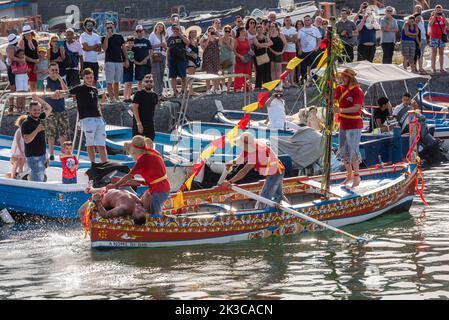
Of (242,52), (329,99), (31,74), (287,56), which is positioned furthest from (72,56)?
(329,99)

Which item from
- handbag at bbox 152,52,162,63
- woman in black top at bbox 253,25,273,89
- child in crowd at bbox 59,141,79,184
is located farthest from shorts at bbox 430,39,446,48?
child in crowd at bbox 59,141,79,184

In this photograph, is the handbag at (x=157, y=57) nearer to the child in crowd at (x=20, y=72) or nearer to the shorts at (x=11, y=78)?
the child in crowd at (x=20, y=72)

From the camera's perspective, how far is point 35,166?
69.3 feet

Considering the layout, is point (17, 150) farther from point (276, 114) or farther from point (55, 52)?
point (276, 114)

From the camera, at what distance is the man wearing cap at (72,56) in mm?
26828

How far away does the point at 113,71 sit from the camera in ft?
89.0

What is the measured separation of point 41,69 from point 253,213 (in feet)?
31.7

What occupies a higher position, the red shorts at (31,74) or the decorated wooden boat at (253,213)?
the red shorts at (31,74)

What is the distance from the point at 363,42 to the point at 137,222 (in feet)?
49.2

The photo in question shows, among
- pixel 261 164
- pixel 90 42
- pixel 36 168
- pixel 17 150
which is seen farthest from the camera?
pixel 90 42

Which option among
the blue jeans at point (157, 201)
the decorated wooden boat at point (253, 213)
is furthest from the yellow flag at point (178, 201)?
the blue jeans at point (157, 201)

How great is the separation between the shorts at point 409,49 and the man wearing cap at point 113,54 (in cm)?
827

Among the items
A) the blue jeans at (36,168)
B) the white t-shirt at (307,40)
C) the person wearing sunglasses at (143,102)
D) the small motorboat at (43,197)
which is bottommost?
the small motorboat at (43,197)

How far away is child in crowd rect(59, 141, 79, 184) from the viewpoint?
2064cm
